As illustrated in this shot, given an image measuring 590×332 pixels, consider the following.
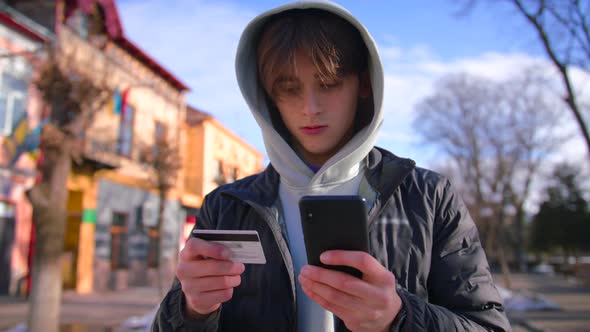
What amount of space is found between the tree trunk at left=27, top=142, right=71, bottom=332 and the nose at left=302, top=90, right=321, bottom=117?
6.83 m

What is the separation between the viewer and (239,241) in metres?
1.13

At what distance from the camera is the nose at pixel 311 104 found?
1446mm

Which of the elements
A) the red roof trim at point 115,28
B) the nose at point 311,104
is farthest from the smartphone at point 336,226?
the red roof trim at point 115,28

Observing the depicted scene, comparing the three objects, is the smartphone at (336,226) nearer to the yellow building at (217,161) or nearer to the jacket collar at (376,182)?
the jacket collar at (376,182)

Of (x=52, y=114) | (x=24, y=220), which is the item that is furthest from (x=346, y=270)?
(x=24, y=220)

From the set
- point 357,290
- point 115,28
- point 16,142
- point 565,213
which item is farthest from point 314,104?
point 565,213

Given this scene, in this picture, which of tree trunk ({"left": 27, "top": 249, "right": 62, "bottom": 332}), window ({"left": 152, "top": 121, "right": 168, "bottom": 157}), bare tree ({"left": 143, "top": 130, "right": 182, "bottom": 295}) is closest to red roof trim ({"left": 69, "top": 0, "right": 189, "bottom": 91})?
window ({"left": 152, "top": 121, "right": 168, "bottom": 157})

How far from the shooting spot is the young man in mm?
1235

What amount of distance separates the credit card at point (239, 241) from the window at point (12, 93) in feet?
39.4

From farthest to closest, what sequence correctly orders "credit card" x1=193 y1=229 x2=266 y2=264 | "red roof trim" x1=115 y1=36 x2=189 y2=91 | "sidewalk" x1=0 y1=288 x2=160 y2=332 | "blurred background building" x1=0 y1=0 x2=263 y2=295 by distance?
"red roof trim" x1=115 y1=36 x2=189 y2=91 → "sidewalk" x1=0 y1=288 x2=160 y2=332 → "blurred background building" x1=0 y1=0 x2=263 y2=295 → "credit card" x1=193 y1=229 x2=266 y2=264

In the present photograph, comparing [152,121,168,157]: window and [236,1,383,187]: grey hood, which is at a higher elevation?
[152,121,168,157]: window

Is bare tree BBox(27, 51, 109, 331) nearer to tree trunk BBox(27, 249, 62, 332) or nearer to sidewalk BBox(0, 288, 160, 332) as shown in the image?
tree trunk BBox(27, 249, 62, 332)

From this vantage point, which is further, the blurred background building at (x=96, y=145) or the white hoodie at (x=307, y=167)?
the blurred background building at (x=96, y=145)

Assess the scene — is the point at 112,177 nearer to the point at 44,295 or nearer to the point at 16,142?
the point at 16,142
